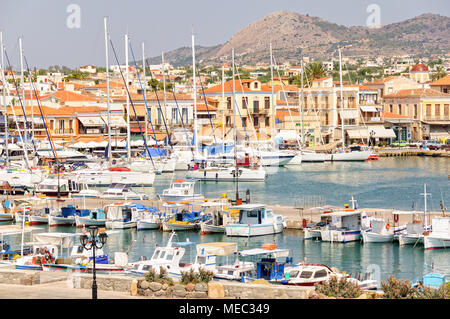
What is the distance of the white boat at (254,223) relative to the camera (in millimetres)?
35969

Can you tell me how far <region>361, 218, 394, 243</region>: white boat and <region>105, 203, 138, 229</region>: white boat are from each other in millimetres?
10795

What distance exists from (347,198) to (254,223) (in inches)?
595

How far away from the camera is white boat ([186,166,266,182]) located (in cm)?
6081

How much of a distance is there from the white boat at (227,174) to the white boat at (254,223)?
914 inches

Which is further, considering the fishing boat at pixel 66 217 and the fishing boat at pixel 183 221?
the fishing boat at pixel 66 217

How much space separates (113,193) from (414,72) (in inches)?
3264

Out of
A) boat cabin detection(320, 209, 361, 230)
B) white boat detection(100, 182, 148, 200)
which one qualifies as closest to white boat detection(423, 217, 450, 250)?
boat cabin detection(320, 209, 361, 230)

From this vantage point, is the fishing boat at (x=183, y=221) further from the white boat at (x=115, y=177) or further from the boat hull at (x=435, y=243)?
the white boat at (x=115, y=177)

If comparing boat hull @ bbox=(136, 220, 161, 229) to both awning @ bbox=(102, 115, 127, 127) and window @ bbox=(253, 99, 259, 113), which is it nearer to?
awning @ bbox=(102, 115, 127, 127)

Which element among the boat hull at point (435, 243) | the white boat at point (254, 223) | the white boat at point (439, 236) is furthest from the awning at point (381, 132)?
the boat hull at point (435, 243)
